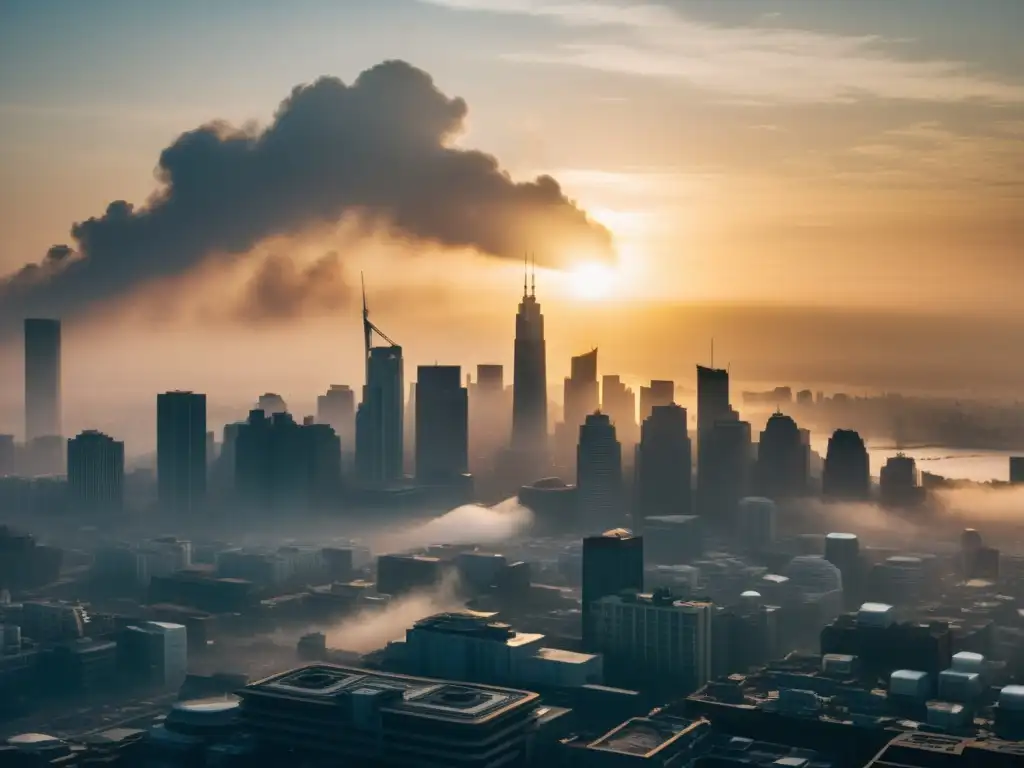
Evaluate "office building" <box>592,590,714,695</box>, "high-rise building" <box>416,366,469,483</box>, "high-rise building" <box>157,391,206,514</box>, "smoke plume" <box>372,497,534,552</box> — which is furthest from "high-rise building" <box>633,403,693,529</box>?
"office building" <box>592,590,714,695</box>

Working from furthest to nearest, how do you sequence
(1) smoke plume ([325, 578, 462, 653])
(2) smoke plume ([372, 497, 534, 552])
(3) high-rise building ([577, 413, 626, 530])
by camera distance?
(3) high-rise building ([577, 413, 626, 530]) → (2) smoke plume ([372, 497, 534, 552]) → (1) smoke plume ([325, 578, 462, 653])

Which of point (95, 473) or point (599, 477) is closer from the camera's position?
point (599, 477)

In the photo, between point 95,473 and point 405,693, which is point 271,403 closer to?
point 95,473

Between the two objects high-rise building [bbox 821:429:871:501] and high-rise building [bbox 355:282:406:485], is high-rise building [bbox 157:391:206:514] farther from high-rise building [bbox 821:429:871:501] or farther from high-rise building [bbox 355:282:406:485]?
high-rise building [bbox 821:429:871:501]

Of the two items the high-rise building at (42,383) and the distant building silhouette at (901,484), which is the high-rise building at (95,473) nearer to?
the high-rise building at (42,383)

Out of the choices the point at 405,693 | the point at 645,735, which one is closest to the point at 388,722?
the point at 405,693
